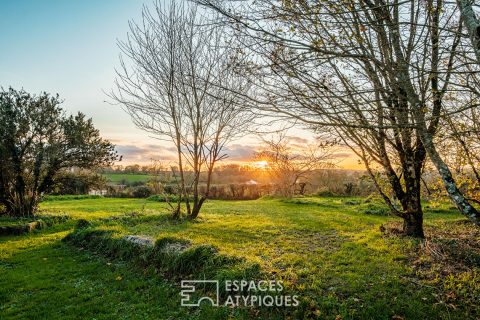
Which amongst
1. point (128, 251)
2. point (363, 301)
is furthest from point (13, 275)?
point (363, 301)

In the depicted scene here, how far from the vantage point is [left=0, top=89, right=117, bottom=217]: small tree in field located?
52.4 feet

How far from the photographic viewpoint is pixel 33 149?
1656 cm

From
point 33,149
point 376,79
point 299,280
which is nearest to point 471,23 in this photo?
point 376,79

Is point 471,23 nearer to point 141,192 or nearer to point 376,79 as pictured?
point 376,79

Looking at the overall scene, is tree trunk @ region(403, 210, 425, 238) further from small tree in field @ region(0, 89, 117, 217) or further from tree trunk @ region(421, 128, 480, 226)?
small tree in field @ region(0, 89, 117, 217)

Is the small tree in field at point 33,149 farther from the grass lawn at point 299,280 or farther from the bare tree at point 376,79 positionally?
the bare tree at point 376,79

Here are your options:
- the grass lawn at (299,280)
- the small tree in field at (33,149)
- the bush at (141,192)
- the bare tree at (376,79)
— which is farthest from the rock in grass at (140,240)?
the bush at (141,192)

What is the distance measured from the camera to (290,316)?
4602 millimetres

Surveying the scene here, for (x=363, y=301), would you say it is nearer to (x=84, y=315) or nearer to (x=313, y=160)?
(x=84, y=315)

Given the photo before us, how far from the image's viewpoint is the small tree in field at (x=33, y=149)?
629 inches

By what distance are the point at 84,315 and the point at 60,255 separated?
4763 millimetres

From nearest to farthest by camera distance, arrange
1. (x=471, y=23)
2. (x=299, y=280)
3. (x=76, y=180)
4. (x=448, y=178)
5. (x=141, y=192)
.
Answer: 1. (x=471, y=23)
2. (x=448, y=178)
3. (x=299, y=280)
4. (x=76, y=180)
5. (x=141, y=192)

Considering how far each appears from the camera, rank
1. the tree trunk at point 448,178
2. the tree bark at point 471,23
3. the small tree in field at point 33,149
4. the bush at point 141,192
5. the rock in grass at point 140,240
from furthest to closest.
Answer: the bush at point 141,192, the small tree in field at point 33,149, the rock in grass at point 140,240, the tree trunk at point 448,178, the tree bark at point 471,23

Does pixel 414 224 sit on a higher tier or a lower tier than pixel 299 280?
higher
